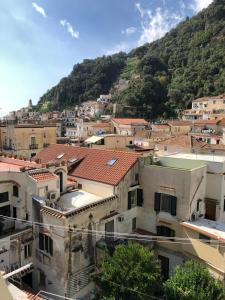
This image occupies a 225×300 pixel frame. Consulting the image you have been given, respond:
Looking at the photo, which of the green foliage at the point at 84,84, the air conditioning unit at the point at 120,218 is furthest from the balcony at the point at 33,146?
the green foliage at the point at 84,84

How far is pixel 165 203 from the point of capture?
24156 millimetres

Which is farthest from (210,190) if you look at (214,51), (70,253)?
(214,51)

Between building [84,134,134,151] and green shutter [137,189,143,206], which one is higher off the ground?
building [84,134,134,151]

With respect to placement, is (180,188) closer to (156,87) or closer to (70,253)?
(70,253)

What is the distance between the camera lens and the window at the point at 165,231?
23.9 meters

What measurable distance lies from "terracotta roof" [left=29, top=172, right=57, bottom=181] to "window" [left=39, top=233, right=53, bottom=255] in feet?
14.1

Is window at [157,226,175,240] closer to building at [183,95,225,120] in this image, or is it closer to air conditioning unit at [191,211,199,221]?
air conditioning unit at [191,211,199,221]

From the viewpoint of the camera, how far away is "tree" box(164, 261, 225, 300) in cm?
1677

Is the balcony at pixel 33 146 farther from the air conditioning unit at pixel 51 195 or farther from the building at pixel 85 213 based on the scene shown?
Answer: the air conditioning unit at pixel 51 195

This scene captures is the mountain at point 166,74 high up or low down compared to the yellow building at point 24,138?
up

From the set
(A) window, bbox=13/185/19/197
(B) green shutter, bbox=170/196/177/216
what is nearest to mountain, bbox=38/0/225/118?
(B) green shutter, bbox=170/196/177/216

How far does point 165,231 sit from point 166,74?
436 feet

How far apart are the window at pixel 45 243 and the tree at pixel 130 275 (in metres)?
4.45

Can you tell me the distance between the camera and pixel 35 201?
21.4 metres
